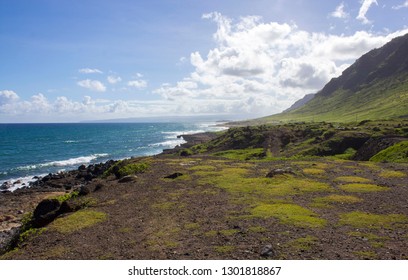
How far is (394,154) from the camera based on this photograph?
6369 cm

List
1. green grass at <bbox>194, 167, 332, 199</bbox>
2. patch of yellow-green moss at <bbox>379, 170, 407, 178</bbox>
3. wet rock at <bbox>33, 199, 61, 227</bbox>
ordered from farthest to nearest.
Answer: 1. patch of yellow-green moss at <bbox>379, 170, 407, 178</bbox>
2. green grass at <bbox>194, 167, 332, 199</bbox>
3. wet rock at <bbox>33, 199, 61, 227</bbox>

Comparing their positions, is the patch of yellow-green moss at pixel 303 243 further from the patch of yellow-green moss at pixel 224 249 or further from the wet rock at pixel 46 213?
the wet rock at pixel 46 213

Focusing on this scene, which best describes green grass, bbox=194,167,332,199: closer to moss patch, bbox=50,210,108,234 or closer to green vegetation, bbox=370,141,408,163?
moss patch, bbox=50,210,108,234

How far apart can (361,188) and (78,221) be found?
29.6 m

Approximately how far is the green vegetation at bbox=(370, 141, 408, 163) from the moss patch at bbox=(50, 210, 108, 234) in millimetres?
52940

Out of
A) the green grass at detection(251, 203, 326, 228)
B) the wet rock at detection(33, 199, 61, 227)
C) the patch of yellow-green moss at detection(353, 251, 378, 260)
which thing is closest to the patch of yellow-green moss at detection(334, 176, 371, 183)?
the green grass at detection(251, 203, 326, 228)

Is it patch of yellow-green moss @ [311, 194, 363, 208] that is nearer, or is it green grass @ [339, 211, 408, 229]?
green grass @ [339, 211, 408, 229]

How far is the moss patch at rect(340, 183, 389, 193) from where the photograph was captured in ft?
119

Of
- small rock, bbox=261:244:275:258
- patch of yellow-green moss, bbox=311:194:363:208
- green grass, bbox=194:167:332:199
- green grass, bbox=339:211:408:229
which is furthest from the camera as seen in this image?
green grass, bbox=194:167:332:199

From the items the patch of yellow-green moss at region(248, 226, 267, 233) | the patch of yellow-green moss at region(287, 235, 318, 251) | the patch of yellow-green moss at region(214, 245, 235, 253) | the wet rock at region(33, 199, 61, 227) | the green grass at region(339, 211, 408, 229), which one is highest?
the patch of yellow-green moss at region(287, 235, 318, 251)

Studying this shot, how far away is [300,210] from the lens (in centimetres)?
2816

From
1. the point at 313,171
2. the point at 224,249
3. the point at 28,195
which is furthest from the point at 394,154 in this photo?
the point at 28,195

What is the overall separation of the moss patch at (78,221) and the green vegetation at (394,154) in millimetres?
52940
